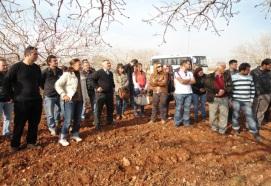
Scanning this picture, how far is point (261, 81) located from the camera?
8992mm

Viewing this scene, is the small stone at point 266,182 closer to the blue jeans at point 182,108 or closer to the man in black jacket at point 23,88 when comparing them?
the blue jeans at point 182,108

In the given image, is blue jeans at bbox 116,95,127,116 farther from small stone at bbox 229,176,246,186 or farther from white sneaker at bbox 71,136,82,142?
small stone at bbox 229,176,246,186

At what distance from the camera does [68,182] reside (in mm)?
5832

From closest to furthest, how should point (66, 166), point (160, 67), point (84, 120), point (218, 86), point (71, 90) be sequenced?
point (66, 166), point (71, 90), point (218, 86), point (160, 67), point (84, 120)

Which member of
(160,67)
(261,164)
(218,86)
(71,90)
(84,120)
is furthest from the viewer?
(84,120)

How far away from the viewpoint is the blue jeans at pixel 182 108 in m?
8.64

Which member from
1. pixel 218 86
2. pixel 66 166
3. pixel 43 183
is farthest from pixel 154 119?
pixel 43 183

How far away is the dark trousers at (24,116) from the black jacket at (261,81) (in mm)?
5409

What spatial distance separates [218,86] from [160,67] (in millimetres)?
1594

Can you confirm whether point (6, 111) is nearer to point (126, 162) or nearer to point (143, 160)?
point (126, 162)

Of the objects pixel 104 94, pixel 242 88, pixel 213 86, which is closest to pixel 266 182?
pixel 242 88

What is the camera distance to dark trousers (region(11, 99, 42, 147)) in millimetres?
6586

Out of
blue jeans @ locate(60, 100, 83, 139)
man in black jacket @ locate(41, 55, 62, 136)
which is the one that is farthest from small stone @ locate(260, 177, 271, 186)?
man in black jacket @ locate(41, 55, 62, 136)

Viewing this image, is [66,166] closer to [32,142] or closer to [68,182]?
[68,182]
